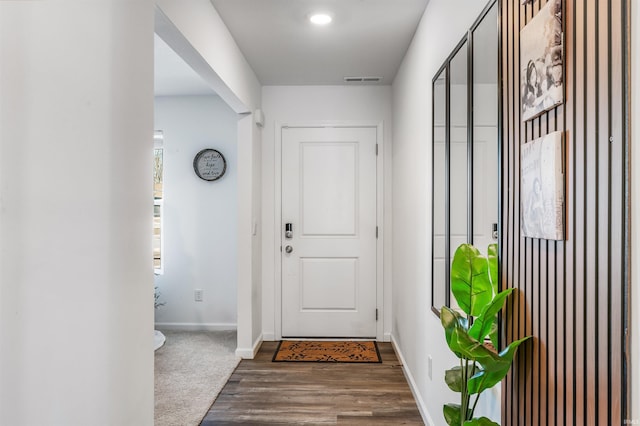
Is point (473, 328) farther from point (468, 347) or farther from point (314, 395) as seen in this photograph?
point (314, 395)

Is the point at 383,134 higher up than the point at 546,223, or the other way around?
the point at 383,134

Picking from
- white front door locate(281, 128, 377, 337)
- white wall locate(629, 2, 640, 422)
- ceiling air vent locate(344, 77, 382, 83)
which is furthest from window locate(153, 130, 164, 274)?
white wall locate(629, 2, 640, 422)

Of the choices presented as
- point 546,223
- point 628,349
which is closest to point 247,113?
point 546,223

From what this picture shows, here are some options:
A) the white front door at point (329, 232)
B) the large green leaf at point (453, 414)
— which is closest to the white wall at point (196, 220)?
the white front door at point (329, 232)

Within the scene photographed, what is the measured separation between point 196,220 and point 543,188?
3.92 meters

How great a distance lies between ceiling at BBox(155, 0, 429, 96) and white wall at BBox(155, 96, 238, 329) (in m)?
0.40

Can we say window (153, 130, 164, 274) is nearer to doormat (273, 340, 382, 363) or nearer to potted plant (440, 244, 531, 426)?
doormat (273, 340, 382, 363)

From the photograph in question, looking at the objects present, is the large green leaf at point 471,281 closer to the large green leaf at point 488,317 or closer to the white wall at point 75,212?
the large green leaf at point 488,317

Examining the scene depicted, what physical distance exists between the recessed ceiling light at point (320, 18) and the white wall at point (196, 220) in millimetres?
1974

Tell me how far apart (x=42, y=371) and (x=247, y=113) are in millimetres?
2848

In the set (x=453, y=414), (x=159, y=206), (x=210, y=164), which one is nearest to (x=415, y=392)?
(x=453, y=414)

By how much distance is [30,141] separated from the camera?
3.39ft

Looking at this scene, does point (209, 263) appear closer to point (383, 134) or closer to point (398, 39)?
point (383, 134)

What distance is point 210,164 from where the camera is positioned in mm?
4527
